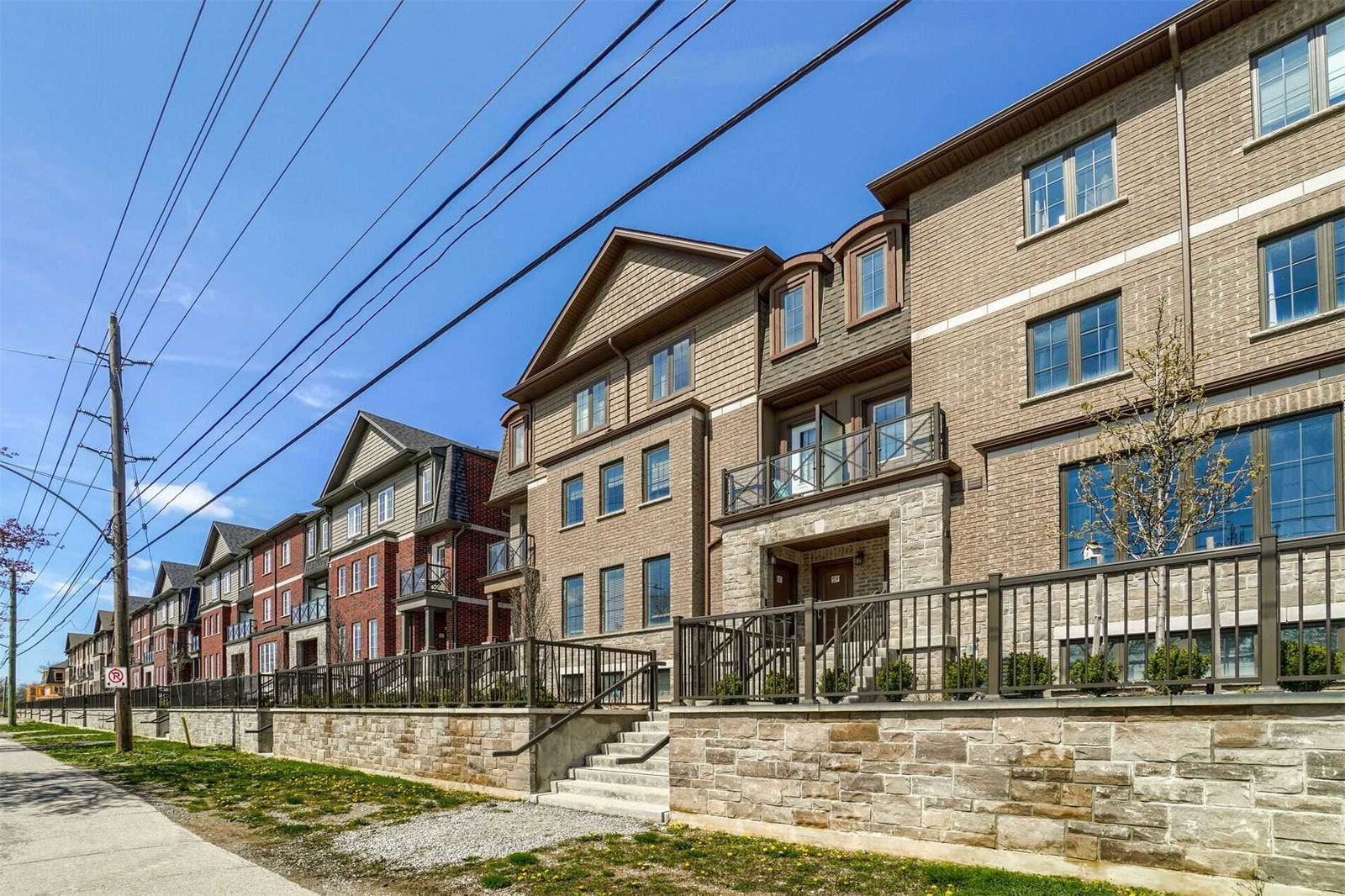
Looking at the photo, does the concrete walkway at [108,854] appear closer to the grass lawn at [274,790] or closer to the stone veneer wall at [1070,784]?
the grass lawn at [274,790]

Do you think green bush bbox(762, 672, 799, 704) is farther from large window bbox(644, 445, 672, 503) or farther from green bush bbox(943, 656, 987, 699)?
large window bbox(644, 445, 672, 503)

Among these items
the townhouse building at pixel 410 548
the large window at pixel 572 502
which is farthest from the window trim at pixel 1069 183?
the townhouse building at pixel 410 548

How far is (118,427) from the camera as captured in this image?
2389 cm

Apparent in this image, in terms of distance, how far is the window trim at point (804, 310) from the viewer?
1823 centimetres

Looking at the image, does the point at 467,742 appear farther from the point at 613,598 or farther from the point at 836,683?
the point at 836,683

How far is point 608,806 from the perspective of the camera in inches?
467

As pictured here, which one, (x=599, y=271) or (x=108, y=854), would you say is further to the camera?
(x=599, y=271)

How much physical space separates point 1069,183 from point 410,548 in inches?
978

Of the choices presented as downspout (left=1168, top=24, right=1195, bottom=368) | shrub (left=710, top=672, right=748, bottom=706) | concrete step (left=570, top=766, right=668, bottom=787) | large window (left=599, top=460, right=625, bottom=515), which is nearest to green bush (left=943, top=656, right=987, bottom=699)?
shrub (left=710, top=672, right=748, bottom=706)

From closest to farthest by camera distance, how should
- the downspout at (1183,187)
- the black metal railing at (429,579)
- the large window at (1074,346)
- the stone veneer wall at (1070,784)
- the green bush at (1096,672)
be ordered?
the stone veneer wall at (1070,784) → the green bush at (1096,672) → the downspout at (1183,187) → the large window at (1074,346) → the black metal railing at (429,579)

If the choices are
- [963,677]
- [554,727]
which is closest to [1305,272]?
[963,677]

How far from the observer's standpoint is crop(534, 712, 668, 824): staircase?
11.6m

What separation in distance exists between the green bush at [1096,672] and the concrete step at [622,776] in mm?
5369

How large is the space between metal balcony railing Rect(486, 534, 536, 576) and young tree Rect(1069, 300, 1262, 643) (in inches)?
598
